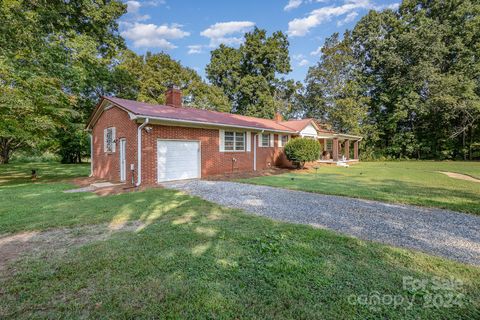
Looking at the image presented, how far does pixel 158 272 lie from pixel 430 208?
6423 mm

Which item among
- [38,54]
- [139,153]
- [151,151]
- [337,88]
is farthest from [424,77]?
[38,54]

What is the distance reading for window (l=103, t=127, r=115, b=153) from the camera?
11.3m

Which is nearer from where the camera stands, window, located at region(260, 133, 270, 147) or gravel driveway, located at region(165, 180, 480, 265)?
gravel driveway, located at region(165, 180, 480, 265)

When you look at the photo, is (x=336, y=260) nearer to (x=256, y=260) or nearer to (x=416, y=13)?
(x=256, y=260)

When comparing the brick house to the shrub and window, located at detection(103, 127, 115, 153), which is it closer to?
window, located at detection(103, 127, 115, 153)

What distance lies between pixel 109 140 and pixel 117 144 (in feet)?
4.04

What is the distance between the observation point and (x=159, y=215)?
→ 525 centimetres

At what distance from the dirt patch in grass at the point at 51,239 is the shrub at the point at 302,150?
11962 mm

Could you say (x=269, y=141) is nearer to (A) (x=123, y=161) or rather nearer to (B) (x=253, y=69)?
(A) (x=123, y=161)

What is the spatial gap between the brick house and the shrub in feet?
5.77

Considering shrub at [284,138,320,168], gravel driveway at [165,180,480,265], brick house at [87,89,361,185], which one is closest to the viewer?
gravel driveway at [165,180,480,265]

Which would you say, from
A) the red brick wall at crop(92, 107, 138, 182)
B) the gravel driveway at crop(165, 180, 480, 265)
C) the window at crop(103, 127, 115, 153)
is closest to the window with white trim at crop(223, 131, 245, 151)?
the red brick wall at crop(92, 107, 138, 182)

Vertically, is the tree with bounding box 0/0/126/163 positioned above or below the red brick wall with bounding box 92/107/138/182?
above

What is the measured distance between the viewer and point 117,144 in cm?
1085
